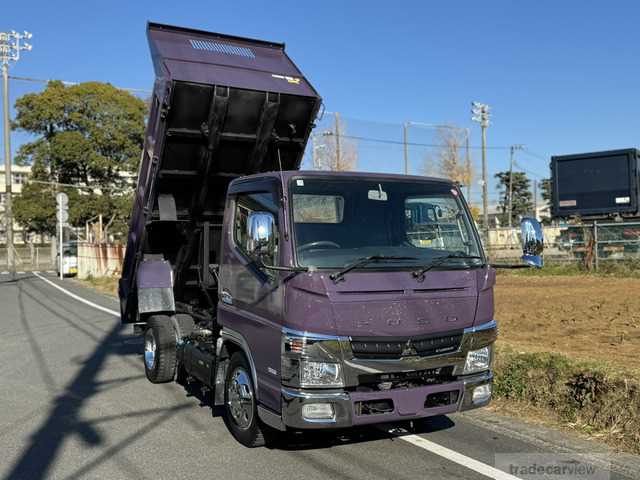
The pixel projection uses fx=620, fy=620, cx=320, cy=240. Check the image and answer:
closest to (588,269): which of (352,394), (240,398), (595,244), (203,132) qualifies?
(595,244)

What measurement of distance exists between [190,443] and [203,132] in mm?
3316

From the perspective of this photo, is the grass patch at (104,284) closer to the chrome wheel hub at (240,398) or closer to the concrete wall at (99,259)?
the concrete wall at (99,259)

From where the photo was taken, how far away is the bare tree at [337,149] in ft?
116

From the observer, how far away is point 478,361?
4887 millimetres

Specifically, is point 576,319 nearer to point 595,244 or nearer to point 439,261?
point 439,261

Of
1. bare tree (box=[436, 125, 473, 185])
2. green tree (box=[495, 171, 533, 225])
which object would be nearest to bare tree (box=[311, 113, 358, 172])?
bare tree (box=[436, 125, 473, 185])

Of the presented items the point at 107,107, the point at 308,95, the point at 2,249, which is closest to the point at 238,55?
the point at 308,95

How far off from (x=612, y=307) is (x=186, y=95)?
30.2 feet

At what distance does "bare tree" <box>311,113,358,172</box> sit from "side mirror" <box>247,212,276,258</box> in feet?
95.2

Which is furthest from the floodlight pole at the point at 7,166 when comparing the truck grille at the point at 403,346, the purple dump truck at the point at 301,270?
the truck grille at the point at 403,346

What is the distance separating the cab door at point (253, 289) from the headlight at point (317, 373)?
244 mm

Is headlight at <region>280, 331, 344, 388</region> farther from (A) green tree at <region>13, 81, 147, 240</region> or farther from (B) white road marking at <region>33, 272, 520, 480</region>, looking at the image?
(A) green tree at <region>13, 81, 147, 240</region>

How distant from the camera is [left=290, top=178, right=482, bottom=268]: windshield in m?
4.76

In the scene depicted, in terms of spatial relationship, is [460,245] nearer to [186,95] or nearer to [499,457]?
[499,457]
